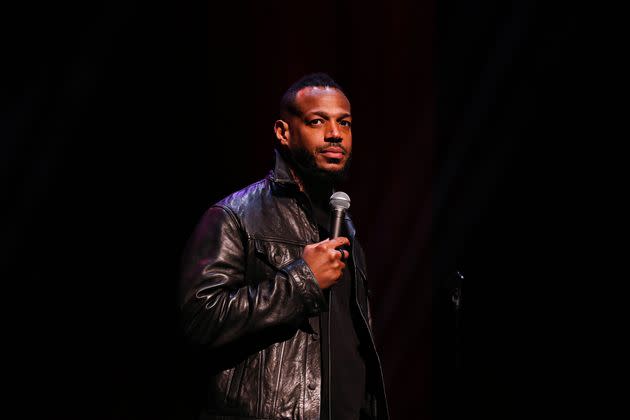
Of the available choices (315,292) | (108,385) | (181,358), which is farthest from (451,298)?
(108,385)

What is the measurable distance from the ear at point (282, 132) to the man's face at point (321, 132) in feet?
0.09

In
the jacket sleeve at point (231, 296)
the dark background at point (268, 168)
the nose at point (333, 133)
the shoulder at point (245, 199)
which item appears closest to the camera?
the jacket sleeve at point (231, 296)

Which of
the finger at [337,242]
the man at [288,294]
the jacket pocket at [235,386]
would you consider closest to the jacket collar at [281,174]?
the man at [288,294]

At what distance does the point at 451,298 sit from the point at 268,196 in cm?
59

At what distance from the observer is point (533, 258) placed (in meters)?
2.84

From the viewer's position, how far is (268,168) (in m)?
2.44

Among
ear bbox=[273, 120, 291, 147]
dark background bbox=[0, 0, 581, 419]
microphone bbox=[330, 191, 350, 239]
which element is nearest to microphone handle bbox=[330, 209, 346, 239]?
microphone bbox=[330, 191, 350, 239]

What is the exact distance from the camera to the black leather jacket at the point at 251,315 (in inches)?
56.2

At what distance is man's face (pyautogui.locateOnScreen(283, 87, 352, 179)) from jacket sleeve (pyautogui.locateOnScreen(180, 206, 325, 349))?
356 millimetres

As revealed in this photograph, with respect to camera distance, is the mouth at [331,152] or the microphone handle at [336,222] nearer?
the microphone handle at [336,222]

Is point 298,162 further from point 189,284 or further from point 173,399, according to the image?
point 173,399

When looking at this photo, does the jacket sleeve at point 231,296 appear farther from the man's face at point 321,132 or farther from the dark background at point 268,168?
the dark background at point 268,168

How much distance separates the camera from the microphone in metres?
1.58

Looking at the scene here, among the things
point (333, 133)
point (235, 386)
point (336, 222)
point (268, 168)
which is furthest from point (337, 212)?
point (268, 168)
